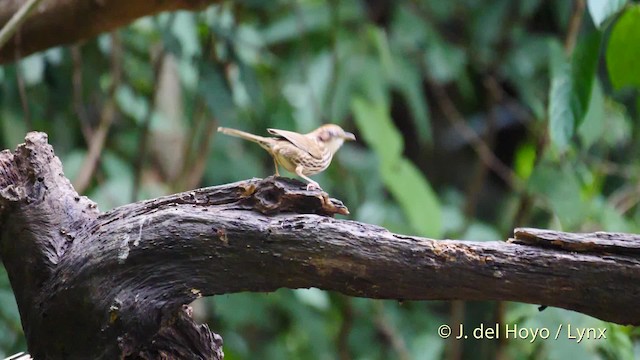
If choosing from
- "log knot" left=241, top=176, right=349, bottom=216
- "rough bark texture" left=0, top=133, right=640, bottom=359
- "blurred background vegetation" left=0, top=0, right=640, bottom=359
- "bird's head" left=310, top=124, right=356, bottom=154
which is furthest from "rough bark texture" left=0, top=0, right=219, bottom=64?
"log knot" left=241, top=176, right=349, bottom=216

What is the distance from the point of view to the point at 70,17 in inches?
85.4

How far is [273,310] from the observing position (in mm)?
4160

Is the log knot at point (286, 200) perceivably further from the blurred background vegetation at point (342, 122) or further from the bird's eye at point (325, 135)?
Answer: the blurred background vegetation at point (342, 122)

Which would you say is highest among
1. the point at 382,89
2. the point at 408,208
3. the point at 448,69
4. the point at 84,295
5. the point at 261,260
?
the point at 448,69

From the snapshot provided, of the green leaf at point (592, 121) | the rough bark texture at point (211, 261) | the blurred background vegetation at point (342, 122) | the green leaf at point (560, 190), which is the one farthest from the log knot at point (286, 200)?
the green leaf at point (560, 190)

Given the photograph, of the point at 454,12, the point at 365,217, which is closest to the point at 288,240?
the point at 365,217

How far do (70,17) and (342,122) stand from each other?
1.94 metres

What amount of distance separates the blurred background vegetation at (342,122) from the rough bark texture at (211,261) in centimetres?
90

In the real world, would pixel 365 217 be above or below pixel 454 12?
below

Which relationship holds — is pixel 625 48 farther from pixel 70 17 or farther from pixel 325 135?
pixel 70 17

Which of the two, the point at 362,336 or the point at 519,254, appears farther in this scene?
the point at 362,336

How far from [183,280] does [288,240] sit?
0.20 meters

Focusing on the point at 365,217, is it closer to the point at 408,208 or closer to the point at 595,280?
the point at 408,208

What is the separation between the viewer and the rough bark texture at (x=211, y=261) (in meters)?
1.37
